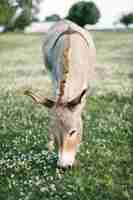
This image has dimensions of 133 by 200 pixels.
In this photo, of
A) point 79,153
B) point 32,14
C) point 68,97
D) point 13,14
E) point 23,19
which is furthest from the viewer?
point 13,14

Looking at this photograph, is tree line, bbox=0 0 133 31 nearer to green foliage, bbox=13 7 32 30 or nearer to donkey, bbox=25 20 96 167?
green foliage, bbox=13 7 32 30

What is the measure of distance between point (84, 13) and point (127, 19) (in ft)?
5.46

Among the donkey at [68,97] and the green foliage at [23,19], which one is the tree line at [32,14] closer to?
the green foliage at [23,19]

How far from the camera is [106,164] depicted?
9.61 metres

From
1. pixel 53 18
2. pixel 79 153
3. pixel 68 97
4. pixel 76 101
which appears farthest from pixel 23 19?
pixel 76 101

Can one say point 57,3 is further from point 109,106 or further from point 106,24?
point 109,106

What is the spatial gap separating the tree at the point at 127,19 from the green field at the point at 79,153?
2.17 meters

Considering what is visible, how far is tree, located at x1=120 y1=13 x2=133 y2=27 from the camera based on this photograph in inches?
785

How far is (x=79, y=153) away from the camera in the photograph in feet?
33.0

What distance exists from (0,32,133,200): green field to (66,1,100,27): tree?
225cm

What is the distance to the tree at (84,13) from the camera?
789 inches

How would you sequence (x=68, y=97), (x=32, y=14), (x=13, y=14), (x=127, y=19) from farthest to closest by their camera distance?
(x=13, y=14) → (x=32, y=14) → (x=127, y=19) → (x=68, y=97)

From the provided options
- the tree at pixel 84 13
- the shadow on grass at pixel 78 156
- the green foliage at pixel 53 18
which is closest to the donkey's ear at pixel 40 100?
the shadow on grass at pixel 78 156

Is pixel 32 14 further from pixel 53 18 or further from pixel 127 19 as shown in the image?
pixel 127 19
